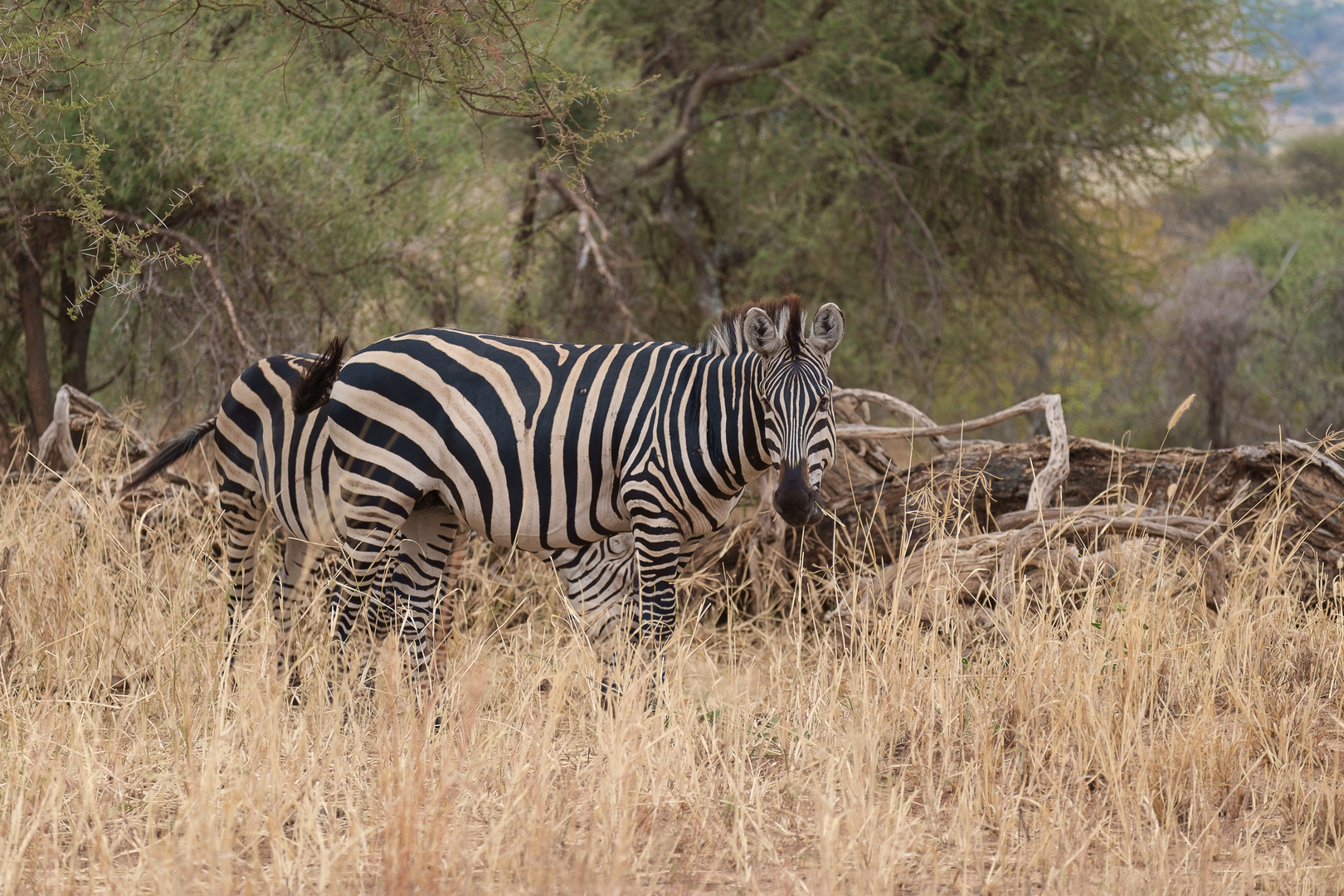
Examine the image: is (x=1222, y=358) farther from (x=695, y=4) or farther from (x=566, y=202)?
(x=566, y=202)

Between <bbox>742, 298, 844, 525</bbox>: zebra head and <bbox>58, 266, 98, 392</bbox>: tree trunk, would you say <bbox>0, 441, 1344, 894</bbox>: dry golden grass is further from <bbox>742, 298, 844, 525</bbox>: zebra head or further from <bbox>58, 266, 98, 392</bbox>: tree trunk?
<bbox>58, 266, 98, 392</bbox>: tree trunk

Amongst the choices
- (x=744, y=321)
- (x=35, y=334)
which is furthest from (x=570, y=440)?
(x=35, y=334)

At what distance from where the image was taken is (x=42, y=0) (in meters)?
4.89

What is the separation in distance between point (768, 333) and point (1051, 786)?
67.7 inches

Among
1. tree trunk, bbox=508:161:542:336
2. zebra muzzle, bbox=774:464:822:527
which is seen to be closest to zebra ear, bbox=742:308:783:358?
zebra muzzle, bbox=774:464:822:527

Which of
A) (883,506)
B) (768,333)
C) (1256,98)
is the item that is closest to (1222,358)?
(1256,98)

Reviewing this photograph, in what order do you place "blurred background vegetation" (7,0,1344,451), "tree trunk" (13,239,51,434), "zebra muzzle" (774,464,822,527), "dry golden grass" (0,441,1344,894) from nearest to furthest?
"dry golden grass" (0,441,1344,894)
"zebra muzzle" (774,464,822,527)
"blurred background vegetation" (7,0,1344,451)
"tree trunk" (13,239,51,434)

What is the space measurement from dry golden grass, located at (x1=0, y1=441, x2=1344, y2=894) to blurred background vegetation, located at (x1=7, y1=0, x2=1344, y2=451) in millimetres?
1673

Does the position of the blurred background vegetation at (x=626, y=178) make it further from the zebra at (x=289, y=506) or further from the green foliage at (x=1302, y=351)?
Result: the zebra at (x=289, y=506)

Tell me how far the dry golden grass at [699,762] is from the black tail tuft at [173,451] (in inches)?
15.8

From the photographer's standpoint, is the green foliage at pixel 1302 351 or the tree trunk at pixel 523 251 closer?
the tree trunk at pixel 523 251

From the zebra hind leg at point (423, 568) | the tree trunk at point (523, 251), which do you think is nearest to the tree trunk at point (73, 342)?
the tree trunk at point (523, 251)

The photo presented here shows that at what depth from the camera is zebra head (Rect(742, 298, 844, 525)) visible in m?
3.80

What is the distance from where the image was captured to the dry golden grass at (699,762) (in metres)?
2.71
